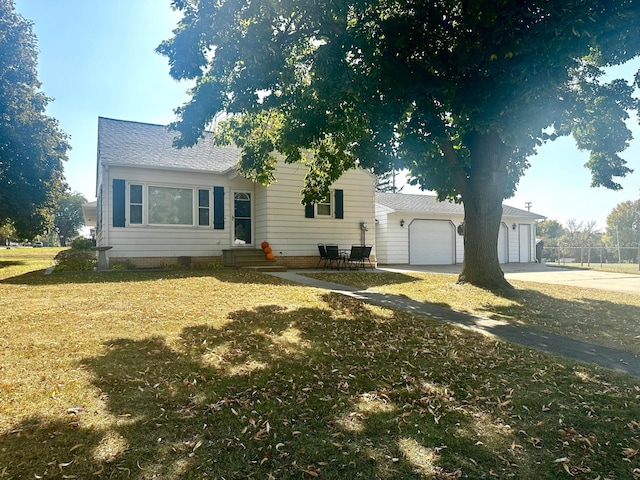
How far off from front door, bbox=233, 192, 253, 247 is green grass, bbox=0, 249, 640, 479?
959cm

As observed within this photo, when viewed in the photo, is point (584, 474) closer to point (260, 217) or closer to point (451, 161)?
point (451, 161)

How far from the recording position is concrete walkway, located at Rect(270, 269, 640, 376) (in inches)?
164

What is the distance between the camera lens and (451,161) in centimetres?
948

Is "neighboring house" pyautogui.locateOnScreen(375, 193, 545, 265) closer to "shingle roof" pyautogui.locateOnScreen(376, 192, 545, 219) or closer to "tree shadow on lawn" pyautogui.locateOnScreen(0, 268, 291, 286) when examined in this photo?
"shingle roof" pyautogui.locateOnScreen(376, 192, 545, 219)

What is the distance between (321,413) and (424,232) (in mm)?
18479

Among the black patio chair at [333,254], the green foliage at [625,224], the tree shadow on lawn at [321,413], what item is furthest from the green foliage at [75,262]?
the green foliage at [625,224]

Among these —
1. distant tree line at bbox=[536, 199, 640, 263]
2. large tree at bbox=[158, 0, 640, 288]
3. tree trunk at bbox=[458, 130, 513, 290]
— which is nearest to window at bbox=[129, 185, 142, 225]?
large tree at bbox=[158, 0, 640, 288]

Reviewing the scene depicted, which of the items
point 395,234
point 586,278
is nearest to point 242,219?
point 395,234

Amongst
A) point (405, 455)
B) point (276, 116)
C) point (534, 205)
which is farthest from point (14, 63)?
point (534, 205)

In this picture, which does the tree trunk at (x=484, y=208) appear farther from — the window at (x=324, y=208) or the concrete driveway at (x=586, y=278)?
the window at (x=324, y=208)

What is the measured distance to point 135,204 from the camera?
13.3 meters

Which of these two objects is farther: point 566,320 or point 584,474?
point 566,320

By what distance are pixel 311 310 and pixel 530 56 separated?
545 cm

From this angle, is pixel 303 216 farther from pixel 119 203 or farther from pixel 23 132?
pixel 23 132
